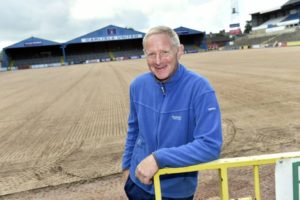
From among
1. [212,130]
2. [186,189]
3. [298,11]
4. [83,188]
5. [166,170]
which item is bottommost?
[83,188]

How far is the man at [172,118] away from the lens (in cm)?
230

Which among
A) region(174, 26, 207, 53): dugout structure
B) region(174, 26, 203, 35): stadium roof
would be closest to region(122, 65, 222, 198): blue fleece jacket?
region(174, 26, 207, 53): dugout structure

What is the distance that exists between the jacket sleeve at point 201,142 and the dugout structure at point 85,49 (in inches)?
3488

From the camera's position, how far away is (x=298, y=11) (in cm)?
9638

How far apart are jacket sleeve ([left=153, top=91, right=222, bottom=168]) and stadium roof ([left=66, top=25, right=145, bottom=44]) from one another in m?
90.8

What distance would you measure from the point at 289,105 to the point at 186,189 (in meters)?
7.96

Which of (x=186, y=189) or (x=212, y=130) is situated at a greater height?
(x=212, y=130)

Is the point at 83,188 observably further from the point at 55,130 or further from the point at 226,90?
the point at 226,90

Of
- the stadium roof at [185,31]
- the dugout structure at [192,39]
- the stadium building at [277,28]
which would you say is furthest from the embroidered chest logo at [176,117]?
the stadium roof at [185,31]

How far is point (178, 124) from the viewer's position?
2.46 metres

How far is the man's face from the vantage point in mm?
2463

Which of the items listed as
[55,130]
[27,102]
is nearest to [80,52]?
[27,102]

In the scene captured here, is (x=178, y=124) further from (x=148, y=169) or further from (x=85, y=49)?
(x=85, y=49)

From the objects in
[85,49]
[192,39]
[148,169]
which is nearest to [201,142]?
[148,169]
